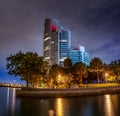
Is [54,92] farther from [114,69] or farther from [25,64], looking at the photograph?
[114,69]

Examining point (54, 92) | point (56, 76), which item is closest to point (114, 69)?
point (56, 76)

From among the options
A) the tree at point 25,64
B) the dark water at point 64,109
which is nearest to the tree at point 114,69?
the tree at point 25,64

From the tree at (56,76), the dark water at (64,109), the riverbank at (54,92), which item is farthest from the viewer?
the tree at (56,76)

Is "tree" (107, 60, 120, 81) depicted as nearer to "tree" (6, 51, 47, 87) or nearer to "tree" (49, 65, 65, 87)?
"tree" (49, 65, 65, 87)

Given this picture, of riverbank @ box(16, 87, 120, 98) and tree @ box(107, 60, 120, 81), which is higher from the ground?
tree @ box(107, 60, 120, 81)

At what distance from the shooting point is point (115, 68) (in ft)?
326

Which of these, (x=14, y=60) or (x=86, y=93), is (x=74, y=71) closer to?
(x=86, y=93)

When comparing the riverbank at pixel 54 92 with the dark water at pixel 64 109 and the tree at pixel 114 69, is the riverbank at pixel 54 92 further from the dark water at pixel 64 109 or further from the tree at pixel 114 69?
the tree at pixel 114 69

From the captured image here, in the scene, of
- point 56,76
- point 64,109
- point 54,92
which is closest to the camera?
point 64,109

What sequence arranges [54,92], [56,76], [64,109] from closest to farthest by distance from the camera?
[64,109]
[54,92]
[56,76]

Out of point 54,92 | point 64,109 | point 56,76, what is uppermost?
point 56,76

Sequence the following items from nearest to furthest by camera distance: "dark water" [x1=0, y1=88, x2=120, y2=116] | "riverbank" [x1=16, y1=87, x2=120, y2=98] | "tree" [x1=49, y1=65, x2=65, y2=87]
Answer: "dark water" [x1=0, y1=88, x2=120, y2=116], "riverbank" [x1=16, y1=87, x2=120, y2=98], "tree" [x1=49, y1=65, x2=65, y2=87]

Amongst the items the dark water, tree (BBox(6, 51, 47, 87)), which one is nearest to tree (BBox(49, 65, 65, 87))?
tree (BBox(6, 51, 47, 87))

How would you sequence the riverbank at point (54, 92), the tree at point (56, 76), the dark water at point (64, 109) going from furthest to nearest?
the tree at point (56, 76) < the riverbank at point (54, 92) < the dark water at point (64, 109)
